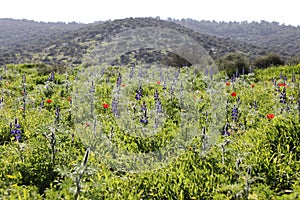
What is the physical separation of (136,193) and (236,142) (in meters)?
1.50

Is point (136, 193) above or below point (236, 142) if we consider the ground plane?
below

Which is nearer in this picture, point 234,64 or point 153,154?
point 153,154

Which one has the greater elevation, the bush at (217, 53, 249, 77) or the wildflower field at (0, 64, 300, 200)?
the bush at (217, 53, 249, 77)

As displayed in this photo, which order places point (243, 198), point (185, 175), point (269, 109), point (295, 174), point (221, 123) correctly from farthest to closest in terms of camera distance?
point (269, 109), point (221, 123), point (185, 175), point (295, 174), point (243, 198)

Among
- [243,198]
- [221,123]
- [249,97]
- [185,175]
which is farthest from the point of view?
[249,97]

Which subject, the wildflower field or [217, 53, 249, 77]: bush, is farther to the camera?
[217, 53, 249, 77]: bush

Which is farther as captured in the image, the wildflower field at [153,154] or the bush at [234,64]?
the bush at [234,64]

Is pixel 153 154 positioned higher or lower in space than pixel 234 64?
lower

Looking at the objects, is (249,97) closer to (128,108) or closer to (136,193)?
(128,108)

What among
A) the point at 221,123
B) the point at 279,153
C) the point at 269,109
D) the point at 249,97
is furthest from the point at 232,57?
the point at 279,153

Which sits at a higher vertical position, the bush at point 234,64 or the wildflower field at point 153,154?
the bush at point 234,64

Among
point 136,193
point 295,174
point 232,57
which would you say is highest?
point 232,57

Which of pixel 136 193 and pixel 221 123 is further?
pixel 221 123

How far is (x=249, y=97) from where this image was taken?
623 centimetres
